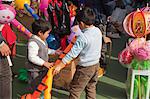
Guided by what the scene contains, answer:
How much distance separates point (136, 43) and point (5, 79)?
5.24ft

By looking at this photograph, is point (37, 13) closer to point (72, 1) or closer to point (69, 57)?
point (72, 1)

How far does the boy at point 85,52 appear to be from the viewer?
12.6 ft

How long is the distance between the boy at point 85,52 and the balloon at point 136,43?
564mm

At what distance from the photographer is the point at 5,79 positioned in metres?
4.03

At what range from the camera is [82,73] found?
13.3 feet

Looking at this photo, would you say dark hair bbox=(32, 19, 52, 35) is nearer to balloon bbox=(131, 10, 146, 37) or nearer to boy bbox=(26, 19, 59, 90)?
boy bbox=(26, 19, 59, 90)

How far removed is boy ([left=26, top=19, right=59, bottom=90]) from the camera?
390 cm

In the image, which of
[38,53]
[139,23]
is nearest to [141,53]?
[139,23]

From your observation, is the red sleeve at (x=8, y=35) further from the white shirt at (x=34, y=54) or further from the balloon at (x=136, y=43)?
the balloon at (x=136, y=43)

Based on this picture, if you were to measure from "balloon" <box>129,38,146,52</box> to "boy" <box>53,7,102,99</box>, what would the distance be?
0.56m

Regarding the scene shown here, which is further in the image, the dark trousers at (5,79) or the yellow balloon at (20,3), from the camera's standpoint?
the yellow balloon at (20,3)

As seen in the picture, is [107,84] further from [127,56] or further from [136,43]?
[136,43]

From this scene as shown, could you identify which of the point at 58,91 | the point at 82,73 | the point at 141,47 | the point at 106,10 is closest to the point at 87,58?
the point at 82,73

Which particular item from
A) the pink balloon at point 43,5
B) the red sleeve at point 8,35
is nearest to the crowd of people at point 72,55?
the red sleeve at point 8,35
